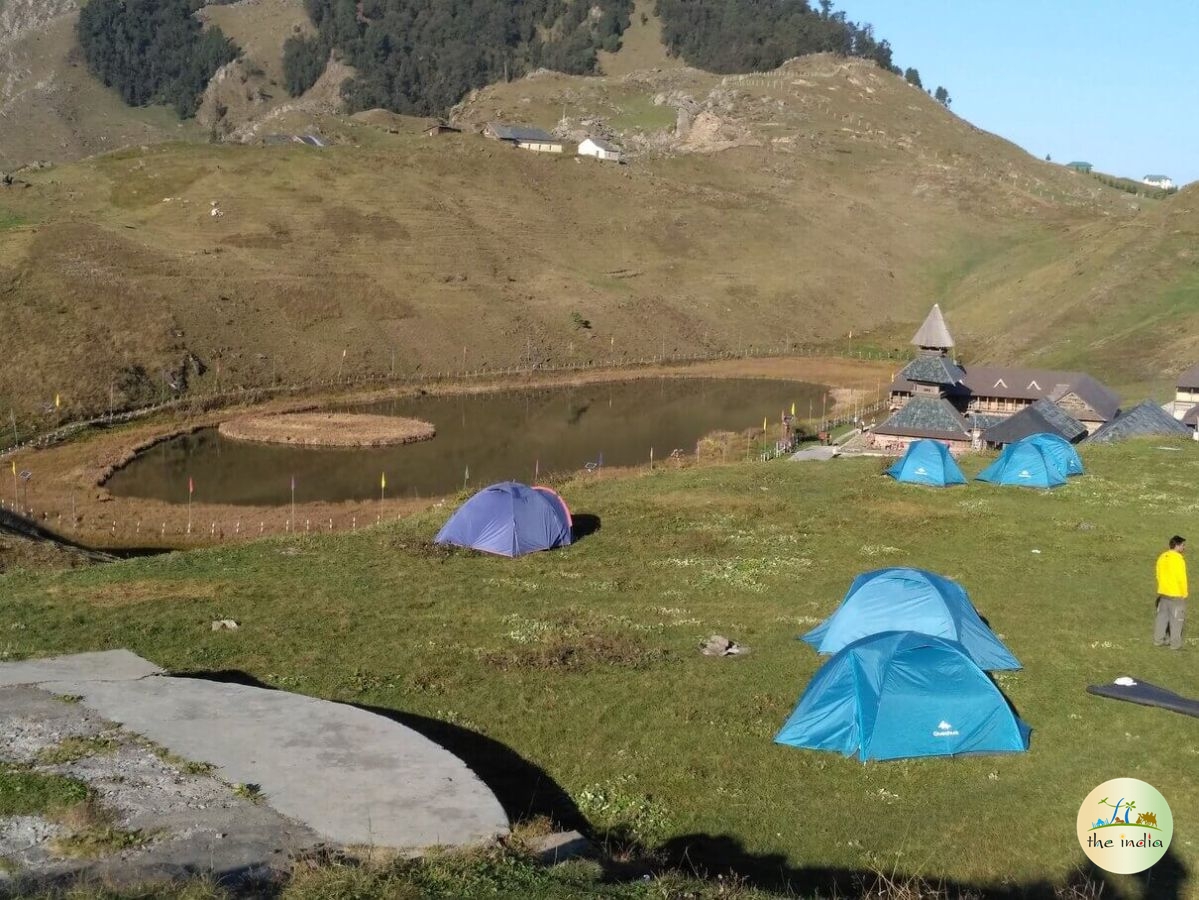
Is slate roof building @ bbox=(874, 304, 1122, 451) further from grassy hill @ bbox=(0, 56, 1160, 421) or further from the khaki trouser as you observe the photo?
the khaki trouser

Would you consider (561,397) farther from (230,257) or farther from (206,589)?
(206,589)

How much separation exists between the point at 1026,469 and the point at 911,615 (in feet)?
80.0

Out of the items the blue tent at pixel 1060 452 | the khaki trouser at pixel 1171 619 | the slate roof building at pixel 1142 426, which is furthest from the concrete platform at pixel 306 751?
the slate roof building at pixel 1142 426

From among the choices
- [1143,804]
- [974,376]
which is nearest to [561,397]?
[974,376]

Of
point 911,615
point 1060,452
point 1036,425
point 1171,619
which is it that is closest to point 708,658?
point 911,615

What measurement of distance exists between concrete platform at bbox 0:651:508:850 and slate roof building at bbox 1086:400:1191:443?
49.7m

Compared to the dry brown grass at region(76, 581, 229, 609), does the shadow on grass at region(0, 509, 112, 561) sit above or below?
below

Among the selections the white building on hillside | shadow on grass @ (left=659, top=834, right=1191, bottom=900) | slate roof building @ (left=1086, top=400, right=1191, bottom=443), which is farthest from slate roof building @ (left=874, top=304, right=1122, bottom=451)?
the white building on hillside

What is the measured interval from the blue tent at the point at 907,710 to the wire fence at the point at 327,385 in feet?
174

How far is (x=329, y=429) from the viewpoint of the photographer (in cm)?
6931

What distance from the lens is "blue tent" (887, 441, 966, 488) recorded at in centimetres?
4528

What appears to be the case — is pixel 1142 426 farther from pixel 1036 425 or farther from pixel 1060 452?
pixel 1060 452

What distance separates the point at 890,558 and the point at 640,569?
716 centimetres

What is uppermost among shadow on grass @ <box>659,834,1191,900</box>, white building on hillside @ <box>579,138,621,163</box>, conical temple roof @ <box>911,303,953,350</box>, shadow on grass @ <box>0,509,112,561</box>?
white building on hillside @ <box>579,138,621,163</box>
